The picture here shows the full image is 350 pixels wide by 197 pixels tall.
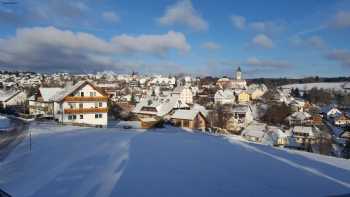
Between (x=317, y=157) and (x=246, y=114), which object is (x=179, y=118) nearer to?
(x=246, y=114)

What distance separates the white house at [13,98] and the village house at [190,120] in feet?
74.3

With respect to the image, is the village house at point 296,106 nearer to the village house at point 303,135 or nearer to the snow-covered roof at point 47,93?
the village house at point 303,135

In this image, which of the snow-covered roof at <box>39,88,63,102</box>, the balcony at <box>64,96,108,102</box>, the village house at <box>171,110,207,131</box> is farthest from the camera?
the village house at <box>171,110,207,131</box>

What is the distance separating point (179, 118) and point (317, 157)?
22605 mm

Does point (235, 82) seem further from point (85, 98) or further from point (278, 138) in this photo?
point (85, 98)

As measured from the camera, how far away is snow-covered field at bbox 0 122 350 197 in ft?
18.5

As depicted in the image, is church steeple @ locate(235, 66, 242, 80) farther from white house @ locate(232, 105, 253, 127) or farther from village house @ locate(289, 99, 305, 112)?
white house @ locate(232, 105, 253, 127)

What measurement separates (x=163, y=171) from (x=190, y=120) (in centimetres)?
2343

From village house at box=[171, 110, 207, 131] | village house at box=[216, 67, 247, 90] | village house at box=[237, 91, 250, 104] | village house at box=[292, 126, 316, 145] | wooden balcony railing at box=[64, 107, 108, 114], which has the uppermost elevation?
village house at box=[216, 67, 247, 90]

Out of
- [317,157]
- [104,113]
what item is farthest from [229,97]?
[317,157]

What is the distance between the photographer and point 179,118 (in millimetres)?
31500

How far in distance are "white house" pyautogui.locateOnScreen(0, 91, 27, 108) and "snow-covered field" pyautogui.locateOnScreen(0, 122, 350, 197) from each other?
34913 mm

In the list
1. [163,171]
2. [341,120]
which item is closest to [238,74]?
[341,120]

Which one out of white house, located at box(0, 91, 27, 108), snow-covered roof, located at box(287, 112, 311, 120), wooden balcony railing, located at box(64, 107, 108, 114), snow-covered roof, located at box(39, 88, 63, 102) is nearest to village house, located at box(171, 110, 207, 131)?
wooden balcony railing, located at box(64, 107, 108, 114)
